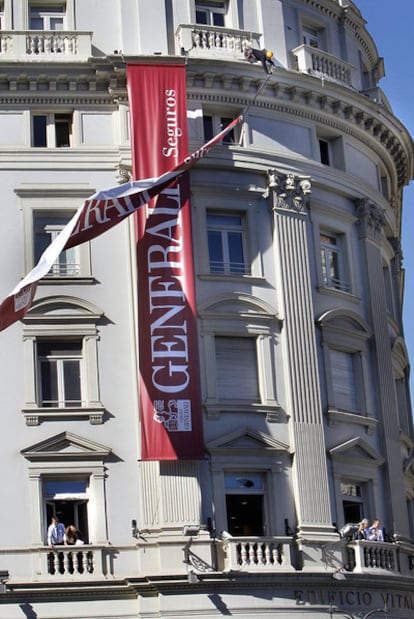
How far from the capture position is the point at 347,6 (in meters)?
55.3

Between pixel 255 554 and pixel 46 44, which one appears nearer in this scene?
pixel 255 554

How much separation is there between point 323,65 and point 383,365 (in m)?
10.7

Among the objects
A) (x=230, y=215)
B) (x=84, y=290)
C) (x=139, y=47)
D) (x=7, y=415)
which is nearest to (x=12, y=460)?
(x=7, y=415)

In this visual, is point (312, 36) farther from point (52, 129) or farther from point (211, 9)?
point (52, 129)

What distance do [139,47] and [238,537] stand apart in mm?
16488

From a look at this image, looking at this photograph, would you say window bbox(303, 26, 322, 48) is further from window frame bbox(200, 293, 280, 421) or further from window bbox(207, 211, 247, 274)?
window frame bbox(200, 293, 280, 421)

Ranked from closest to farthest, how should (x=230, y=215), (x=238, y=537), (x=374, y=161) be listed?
1. (x=238, y=537)
2. (x=230, y=215)
3. (x=374, y=161)

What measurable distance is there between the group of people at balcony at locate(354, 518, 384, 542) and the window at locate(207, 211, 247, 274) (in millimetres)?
8925

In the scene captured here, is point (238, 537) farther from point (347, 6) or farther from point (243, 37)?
point (347, 6)

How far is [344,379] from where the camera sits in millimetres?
50031

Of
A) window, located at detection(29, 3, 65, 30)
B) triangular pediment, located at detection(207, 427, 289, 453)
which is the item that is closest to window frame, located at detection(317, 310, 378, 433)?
triangular pediment, located at detection(207, 427, 289, 453)

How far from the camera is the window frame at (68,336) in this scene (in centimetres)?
4600

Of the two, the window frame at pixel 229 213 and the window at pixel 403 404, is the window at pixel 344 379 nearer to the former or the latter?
the window frame at pixel 229 213

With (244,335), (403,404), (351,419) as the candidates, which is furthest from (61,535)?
(403,404)
